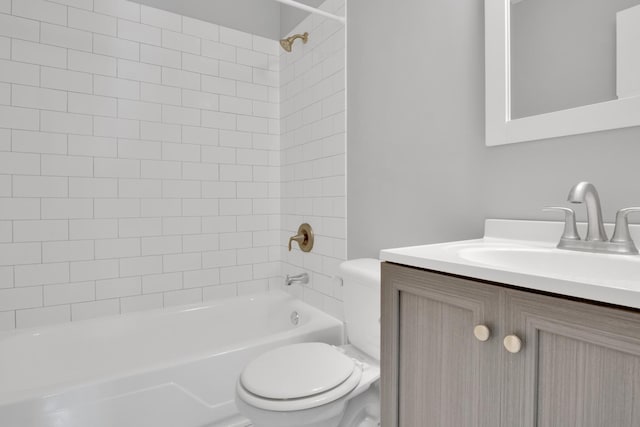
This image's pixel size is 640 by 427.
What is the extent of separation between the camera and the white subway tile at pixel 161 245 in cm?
216

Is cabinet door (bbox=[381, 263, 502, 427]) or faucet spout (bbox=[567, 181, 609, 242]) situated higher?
faucet spout (bbox=[567, 181, 609, 242])

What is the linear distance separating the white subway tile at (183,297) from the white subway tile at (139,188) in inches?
24.4

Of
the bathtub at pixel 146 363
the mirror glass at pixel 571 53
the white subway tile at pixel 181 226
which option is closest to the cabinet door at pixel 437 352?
the mirror glass at pixel 571 53

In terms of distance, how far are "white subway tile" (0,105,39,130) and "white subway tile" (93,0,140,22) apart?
68cm

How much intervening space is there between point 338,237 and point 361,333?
64 centimetres

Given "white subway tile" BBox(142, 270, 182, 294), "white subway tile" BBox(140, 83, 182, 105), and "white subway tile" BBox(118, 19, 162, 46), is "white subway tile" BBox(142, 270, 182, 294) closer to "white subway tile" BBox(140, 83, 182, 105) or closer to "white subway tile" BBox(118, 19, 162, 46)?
"white subway tile" BBox(140, 83, 182, 105)

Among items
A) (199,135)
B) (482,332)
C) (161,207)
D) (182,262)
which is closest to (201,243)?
(182,262)

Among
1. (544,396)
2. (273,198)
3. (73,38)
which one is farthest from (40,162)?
(544,396)

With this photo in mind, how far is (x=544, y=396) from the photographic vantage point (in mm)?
607

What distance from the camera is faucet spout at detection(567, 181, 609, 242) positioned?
2.82 feet

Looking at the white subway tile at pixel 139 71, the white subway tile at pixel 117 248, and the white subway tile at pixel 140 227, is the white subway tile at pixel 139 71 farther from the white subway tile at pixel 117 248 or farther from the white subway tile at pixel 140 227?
the white subway tile at pixel 117 248

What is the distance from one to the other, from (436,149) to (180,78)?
166cm

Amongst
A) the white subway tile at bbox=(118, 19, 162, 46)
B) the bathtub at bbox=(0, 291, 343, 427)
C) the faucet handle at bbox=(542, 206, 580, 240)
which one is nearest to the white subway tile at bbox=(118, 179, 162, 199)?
the bathtub at bbox=(0, 291, 343, 427)

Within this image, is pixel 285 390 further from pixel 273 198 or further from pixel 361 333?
pixel 273 198
